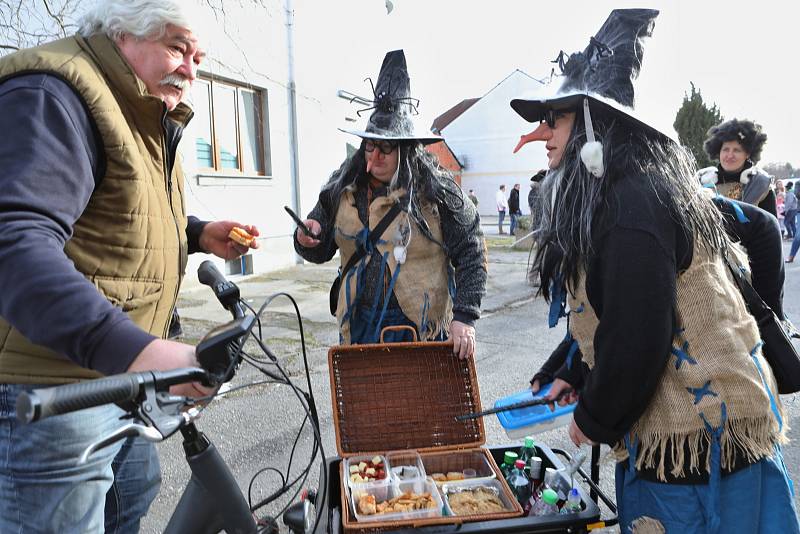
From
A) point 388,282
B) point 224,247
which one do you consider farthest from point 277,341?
point 224,247

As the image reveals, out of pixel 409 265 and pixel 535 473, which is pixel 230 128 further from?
pixel 535 473

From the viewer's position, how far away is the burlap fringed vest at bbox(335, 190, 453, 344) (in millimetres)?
2684

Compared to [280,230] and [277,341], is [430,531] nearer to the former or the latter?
[277,341]

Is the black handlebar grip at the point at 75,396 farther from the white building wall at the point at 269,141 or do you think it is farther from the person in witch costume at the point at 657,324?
the white building wall at the point at 269,141

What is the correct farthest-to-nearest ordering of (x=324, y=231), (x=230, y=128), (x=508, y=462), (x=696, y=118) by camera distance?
1. (x=696, y=118)
2. (x=230, y=128)
3. (x=324, y=231)
4. (x=508, y=462)

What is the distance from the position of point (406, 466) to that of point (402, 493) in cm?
17

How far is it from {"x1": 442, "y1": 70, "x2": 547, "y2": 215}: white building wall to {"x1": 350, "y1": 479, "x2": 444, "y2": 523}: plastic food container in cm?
3270

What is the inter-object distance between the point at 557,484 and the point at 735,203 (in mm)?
1225

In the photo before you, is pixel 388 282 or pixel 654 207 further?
pixel 388 282

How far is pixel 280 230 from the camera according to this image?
10.1m

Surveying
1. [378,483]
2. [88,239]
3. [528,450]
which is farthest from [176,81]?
[528,450]

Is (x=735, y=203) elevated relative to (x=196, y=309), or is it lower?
elevated

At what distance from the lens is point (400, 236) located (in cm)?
268

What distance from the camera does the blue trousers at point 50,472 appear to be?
134 centimetres
